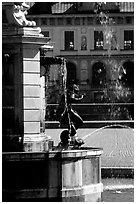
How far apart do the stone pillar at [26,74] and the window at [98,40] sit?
1857 inches

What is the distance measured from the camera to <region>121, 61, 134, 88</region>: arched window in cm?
5775

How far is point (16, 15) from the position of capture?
1362 cm

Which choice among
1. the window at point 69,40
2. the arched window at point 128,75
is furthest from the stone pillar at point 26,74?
the window at point 69,40

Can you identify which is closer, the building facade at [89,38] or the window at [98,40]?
the building facade at [89,38]

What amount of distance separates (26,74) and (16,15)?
51.0 inches

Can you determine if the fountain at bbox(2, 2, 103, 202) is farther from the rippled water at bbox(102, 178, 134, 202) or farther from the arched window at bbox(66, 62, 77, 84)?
the arched window at bbox(66, 62, 77, 84)

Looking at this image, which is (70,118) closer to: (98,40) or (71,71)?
(71,71)

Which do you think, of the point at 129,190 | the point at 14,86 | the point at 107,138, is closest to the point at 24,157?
the point at 14,86

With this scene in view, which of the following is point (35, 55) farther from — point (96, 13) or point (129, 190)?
point (96, 13)

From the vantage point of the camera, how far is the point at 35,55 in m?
13.2

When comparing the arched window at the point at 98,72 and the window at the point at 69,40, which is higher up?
the window at the point at 69,40

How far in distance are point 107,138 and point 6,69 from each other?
54.1 feet

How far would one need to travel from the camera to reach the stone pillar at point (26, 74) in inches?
514

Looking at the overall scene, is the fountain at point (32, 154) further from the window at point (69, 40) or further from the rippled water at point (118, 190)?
the window at point (69, 40)
